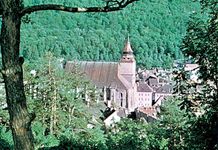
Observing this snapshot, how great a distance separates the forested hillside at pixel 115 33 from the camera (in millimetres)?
66938

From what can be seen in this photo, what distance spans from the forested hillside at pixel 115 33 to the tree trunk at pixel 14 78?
56231mm

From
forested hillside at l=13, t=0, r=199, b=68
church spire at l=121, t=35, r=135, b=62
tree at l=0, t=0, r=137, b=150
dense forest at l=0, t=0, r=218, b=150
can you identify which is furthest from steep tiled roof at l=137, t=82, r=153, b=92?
tree at l=0, t=0, r=137, b=150

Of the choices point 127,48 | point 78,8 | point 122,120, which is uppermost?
point 78,8

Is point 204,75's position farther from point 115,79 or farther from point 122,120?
point 115,79

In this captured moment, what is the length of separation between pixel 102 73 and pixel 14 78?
106ft

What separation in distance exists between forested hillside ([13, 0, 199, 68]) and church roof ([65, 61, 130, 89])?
2396 centimetres

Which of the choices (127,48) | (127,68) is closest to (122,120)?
(127,68)

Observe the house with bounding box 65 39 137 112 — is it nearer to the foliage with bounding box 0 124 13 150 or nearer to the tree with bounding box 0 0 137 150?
the foliage with bounding box 0 124 13 150

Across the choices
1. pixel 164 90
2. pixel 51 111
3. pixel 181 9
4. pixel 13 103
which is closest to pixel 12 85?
pixel 13 103

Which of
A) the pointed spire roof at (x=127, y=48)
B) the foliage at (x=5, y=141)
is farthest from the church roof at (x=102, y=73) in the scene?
the foliage at (x=5, y=141)

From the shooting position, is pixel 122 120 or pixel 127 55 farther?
pixel 127 55

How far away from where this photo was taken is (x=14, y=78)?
2.85m

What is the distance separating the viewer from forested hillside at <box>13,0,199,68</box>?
6694cm

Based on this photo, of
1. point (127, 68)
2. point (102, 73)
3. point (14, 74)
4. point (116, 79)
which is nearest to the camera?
point (14, 74)
